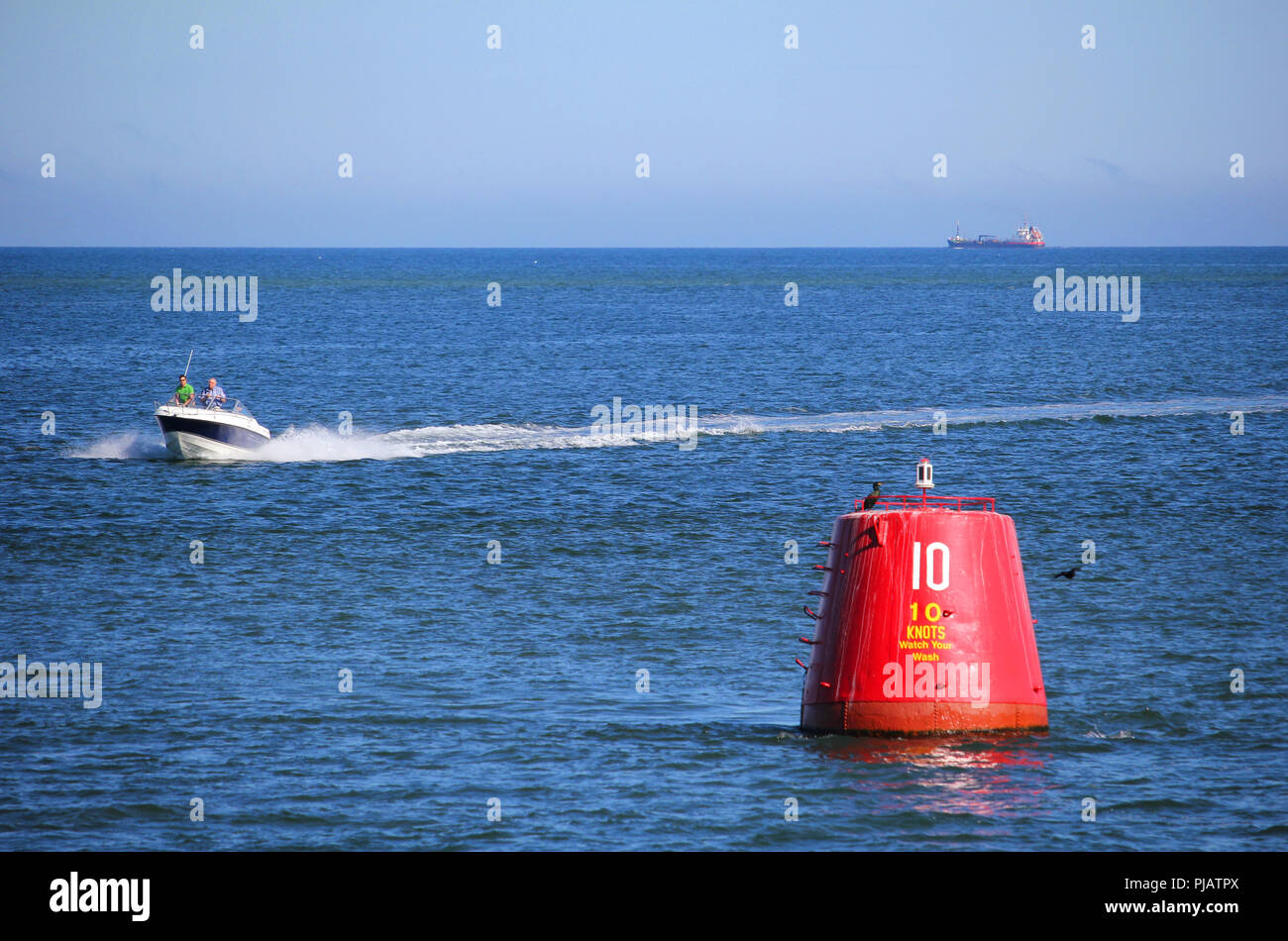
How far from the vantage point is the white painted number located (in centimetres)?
1698

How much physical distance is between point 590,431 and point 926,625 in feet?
132

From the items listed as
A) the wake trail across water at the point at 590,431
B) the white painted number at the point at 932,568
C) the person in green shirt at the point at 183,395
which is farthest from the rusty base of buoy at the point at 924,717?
the person in green shirt at the point at 183,395

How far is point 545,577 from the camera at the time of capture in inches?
1246

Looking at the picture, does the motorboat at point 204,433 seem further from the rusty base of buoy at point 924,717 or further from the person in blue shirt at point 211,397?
the rusty base of buoy at point 924,717

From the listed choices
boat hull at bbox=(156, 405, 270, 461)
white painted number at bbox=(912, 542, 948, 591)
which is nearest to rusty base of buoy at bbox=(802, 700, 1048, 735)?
white painted number at bbox=(912, 542, 948, 591)

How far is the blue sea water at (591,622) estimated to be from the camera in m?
17.7

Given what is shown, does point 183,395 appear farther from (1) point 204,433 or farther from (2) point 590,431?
(2) point 590,431

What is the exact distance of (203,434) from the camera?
163 ft

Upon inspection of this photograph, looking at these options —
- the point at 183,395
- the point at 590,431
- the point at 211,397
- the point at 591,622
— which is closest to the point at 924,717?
the point at 591,622

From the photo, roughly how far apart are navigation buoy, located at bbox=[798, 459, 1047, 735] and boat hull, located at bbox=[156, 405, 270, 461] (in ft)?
119

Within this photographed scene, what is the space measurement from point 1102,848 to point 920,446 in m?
36.6

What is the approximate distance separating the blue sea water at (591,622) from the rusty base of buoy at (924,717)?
26cm
